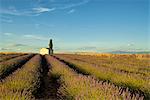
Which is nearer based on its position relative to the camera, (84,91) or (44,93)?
(84,91)

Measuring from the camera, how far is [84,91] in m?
7.34

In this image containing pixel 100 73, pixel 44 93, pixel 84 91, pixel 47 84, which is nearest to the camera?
pixel 84 91

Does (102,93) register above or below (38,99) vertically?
above

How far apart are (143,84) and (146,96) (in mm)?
1209

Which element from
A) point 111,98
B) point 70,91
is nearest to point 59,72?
point 70,91

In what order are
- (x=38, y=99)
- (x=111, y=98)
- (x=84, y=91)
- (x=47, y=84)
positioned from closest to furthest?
1. (x=111, y=98)
2. (x=84, y=91)
3. (x=38, y=99)
4. (x=47, y=84)

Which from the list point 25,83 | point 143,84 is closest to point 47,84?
point 25,83

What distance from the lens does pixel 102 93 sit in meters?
6.66

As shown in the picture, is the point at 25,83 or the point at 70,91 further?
the point at 25,83

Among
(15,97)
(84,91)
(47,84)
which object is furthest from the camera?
(47,84)

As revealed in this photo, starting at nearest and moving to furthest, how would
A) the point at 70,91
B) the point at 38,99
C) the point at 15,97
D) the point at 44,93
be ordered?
the point at 15,97, the point at 70,91, the point at 38,99, the point at 44,93

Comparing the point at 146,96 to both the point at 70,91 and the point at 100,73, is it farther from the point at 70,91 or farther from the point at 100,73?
the point at 100,73

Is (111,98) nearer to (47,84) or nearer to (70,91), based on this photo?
(70,91)

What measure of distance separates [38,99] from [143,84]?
10.7 ft
